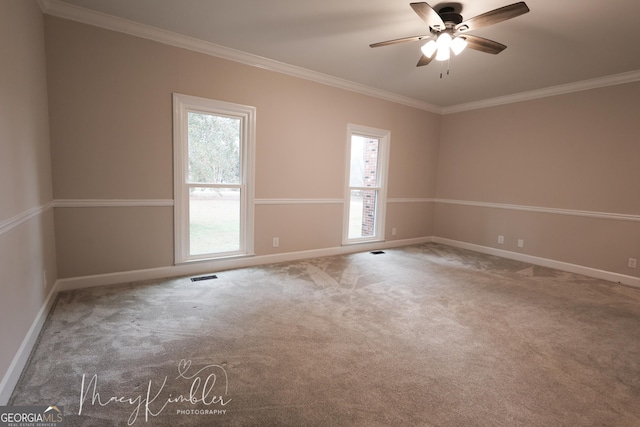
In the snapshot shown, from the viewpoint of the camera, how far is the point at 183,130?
339cm

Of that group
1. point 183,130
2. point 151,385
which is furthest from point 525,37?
point 151,385

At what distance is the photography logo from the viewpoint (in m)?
1.41

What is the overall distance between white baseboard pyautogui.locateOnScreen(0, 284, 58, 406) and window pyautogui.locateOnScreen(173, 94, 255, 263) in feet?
4.23

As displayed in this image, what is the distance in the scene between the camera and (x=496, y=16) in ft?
7.18

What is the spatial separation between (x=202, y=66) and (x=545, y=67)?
161 inches

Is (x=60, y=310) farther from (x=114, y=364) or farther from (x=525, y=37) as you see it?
(x=525, y=37)

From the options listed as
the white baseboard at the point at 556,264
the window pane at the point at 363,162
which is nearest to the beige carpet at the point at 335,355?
the white baseboard at the point at 556,264

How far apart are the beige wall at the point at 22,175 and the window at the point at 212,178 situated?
111 centimetres

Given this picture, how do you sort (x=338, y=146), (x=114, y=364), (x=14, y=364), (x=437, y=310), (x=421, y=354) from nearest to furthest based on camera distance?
1. (x=14, y=364)
2. (x=114, y=364)
3. (x=421, y=354)
4. (x=437, y=310)
5. (x=338, y=146)

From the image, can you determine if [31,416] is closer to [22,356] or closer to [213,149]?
[22,356]

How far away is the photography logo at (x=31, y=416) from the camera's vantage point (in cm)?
141

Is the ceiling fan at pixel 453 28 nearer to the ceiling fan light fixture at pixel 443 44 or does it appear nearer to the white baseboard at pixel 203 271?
the ceiling fan light fixture at pixel 443 44

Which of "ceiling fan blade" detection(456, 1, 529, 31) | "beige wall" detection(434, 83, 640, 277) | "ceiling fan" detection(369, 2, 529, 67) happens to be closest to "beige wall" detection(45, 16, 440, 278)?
"ceiling fan" detection(369, 2, 529, 67)

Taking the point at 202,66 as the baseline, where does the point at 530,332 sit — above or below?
below
